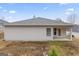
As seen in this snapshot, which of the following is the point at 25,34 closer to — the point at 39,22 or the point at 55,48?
the point at 39,22

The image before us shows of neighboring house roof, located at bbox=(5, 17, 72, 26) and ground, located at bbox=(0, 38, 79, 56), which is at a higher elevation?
neighboring house roof, located at bbox=(5, 17, 72, 26)

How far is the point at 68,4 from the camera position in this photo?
377 centimetres

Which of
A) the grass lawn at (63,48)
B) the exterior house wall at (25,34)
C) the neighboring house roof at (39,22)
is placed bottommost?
the grass lawn at (63,48)

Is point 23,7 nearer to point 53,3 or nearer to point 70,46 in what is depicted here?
point 53,3

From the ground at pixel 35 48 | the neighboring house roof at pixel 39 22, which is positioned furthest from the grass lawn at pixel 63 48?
the neighboring house roof at pixel 39 22

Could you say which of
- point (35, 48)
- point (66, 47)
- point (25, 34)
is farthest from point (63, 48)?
point (25, 34)

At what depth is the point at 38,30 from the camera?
3793mm

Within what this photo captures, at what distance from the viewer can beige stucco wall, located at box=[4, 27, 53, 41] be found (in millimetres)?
3787

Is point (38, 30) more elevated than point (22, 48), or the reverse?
point (38, 30)

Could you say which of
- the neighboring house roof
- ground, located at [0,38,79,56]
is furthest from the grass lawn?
the neighboring house roof

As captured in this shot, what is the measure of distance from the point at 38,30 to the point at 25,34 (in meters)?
0.15

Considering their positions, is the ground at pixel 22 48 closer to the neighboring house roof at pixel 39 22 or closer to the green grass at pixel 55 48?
the green grass at pixel 55 48

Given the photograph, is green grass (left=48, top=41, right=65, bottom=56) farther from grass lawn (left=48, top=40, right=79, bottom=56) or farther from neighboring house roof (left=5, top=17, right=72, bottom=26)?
neighboring house roof (left=5, top=17, right=72, bottom=26)

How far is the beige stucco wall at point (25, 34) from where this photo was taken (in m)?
3.79
